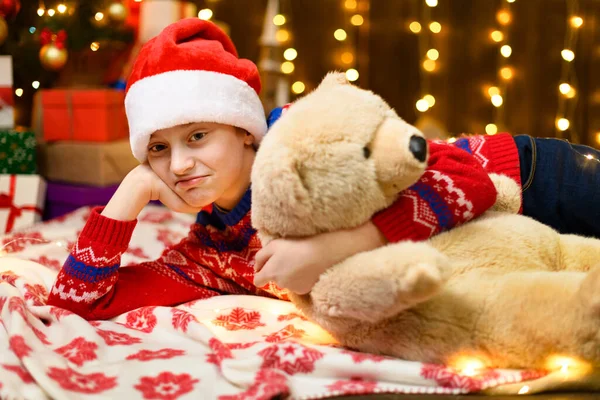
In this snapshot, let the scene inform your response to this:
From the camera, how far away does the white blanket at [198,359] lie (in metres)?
0.76

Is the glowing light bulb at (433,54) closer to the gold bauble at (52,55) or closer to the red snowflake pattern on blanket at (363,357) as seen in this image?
the gold bauble at (52,55)

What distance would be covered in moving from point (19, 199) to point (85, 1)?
2.42 ft

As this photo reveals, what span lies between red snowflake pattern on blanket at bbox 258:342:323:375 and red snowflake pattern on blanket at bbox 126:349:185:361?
0.15m

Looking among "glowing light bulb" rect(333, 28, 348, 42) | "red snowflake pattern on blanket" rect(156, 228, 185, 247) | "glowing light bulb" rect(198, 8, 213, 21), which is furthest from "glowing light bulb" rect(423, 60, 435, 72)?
"red snowflake pattern on blanket" rect(156, 228, 185, 247)

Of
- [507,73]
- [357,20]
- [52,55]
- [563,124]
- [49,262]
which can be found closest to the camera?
[49,262]

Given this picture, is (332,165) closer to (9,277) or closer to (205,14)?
(9,277)

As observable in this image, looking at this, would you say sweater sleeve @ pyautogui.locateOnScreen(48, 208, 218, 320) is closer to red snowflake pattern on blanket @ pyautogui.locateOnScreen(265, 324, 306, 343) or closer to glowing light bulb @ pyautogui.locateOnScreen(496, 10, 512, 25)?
red snowflake pattern on blanket @ pyautogui.locateOnScreen(265, 324, 306, 343)

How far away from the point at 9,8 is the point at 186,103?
1228 millimetres

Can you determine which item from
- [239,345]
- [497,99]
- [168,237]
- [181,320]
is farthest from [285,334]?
[497,99]

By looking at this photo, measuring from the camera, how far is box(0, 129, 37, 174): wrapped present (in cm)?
196

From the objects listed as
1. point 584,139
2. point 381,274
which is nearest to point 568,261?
point 381,274

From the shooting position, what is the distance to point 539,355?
0.74m

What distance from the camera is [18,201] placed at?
1911mm

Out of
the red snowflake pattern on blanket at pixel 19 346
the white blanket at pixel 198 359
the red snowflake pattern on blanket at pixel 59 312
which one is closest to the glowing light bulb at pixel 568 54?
the white blanket at pixel 198 359
